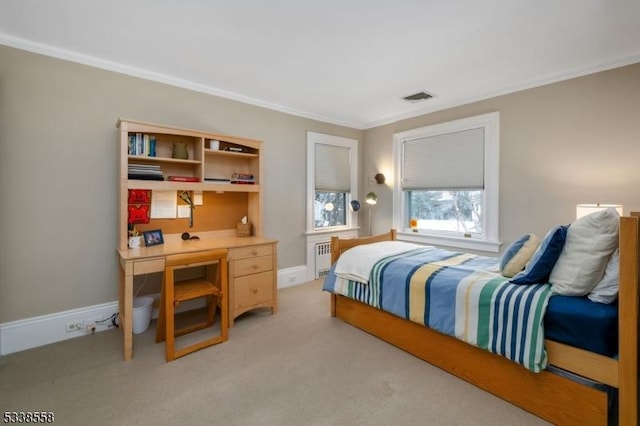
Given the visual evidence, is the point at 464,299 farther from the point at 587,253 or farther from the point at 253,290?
the point at 253,290

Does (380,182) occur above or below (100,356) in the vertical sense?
above

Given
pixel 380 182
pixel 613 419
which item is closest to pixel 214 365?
pixel 613 419

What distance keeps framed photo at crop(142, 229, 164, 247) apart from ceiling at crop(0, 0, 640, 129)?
161cm

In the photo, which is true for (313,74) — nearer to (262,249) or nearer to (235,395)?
(262,249)

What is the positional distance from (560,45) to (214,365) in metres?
3.85

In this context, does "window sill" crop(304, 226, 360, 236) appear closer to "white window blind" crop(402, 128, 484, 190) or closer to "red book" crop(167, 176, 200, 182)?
"white window blind" crop(402, 128, 484, 190)

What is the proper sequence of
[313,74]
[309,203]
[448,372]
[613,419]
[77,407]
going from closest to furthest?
[613,419] → [77,407] → [448,372] → [313,74] → [309,203]

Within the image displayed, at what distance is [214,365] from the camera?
2166 mm

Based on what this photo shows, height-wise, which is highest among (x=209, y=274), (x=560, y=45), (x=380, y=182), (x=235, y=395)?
(x=560, y=45)

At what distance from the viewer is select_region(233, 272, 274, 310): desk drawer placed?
2.84m

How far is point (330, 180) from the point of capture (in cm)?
459

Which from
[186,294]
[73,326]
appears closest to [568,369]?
[186,294]

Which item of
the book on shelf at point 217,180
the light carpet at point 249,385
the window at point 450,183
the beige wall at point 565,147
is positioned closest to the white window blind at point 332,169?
the window at point 450,183

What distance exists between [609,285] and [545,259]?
1.03ft
